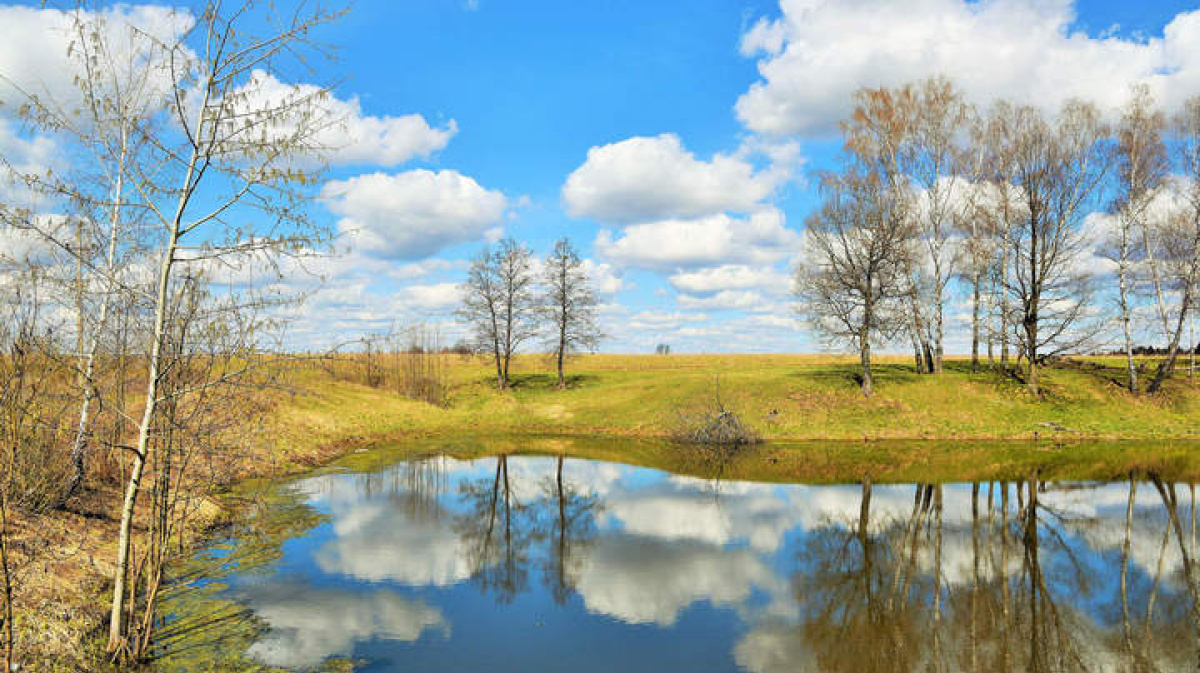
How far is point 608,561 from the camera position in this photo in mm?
14578

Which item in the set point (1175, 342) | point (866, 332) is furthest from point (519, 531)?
point (1175, 342)

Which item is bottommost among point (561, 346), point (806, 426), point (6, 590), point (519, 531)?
point (519, 531)

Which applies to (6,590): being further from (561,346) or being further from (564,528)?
(561,346)

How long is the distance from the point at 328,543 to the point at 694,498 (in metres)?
11.3

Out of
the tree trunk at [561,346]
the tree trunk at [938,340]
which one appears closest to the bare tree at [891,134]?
the tree trunk at [938,340]

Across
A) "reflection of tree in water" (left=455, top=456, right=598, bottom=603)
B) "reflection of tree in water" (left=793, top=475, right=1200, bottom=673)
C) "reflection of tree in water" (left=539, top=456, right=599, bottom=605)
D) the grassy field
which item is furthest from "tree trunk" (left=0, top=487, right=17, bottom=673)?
the grassy field

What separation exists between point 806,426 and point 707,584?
77.3ft

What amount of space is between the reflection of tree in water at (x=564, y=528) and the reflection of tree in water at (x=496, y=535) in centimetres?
57

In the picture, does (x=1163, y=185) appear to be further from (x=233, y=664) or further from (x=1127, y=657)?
(x=233, y=664)

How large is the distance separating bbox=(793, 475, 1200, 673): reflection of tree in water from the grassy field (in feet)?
55.2

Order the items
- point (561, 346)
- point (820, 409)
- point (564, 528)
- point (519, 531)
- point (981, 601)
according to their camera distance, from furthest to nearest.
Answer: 1. point (561, 346)
2. point (820, 409)
3. point (564, 528)
4. point (519, 531)
5. point (981, 601)

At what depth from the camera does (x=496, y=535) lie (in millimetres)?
16906

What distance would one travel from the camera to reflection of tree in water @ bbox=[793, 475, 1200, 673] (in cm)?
952

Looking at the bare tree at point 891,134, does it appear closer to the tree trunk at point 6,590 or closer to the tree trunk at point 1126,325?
the tree trunk at point 1126,325
